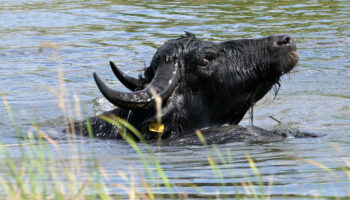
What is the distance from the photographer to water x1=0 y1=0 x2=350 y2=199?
247 inches

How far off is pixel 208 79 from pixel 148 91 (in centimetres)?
101

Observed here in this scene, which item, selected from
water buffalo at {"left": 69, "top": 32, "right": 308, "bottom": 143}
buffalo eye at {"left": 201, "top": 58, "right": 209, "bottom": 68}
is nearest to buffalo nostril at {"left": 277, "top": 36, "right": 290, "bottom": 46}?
water buffalo at {"left": 69, "top": 32, "right": 308, "bottom": 143}

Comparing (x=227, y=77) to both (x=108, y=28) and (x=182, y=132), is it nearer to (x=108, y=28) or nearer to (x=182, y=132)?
(x=182, y=132)

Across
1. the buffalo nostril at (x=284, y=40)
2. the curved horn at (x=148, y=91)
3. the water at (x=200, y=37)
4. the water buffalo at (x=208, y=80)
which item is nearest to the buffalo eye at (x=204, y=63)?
the water buffalo at (x=208, y=80)

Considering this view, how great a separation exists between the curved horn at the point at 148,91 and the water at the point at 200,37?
0.51 meters

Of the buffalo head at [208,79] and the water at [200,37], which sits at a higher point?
the buffalo head at [208,79]

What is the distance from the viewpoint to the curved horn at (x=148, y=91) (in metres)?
7.63

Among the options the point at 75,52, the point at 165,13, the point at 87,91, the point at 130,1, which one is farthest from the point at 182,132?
the point at 130,1

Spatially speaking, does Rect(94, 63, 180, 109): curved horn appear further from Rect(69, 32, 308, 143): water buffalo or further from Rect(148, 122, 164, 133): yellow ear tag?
Rect(148, 122, 164, 133): yellow ear tag

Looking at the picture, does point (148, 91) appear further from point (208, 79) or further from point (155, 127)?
point (208, 79)

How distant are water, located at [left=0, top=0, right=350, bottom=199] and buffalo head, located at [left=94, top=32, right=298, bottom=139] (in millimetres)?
619

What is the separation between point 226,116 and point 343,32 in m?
8.53

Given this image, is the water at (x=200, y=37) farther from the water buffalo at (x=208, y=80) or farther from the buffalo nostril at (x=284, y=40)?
the buffalo nostril at (x=284, y=40)

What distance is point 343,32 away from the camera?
1666cm
